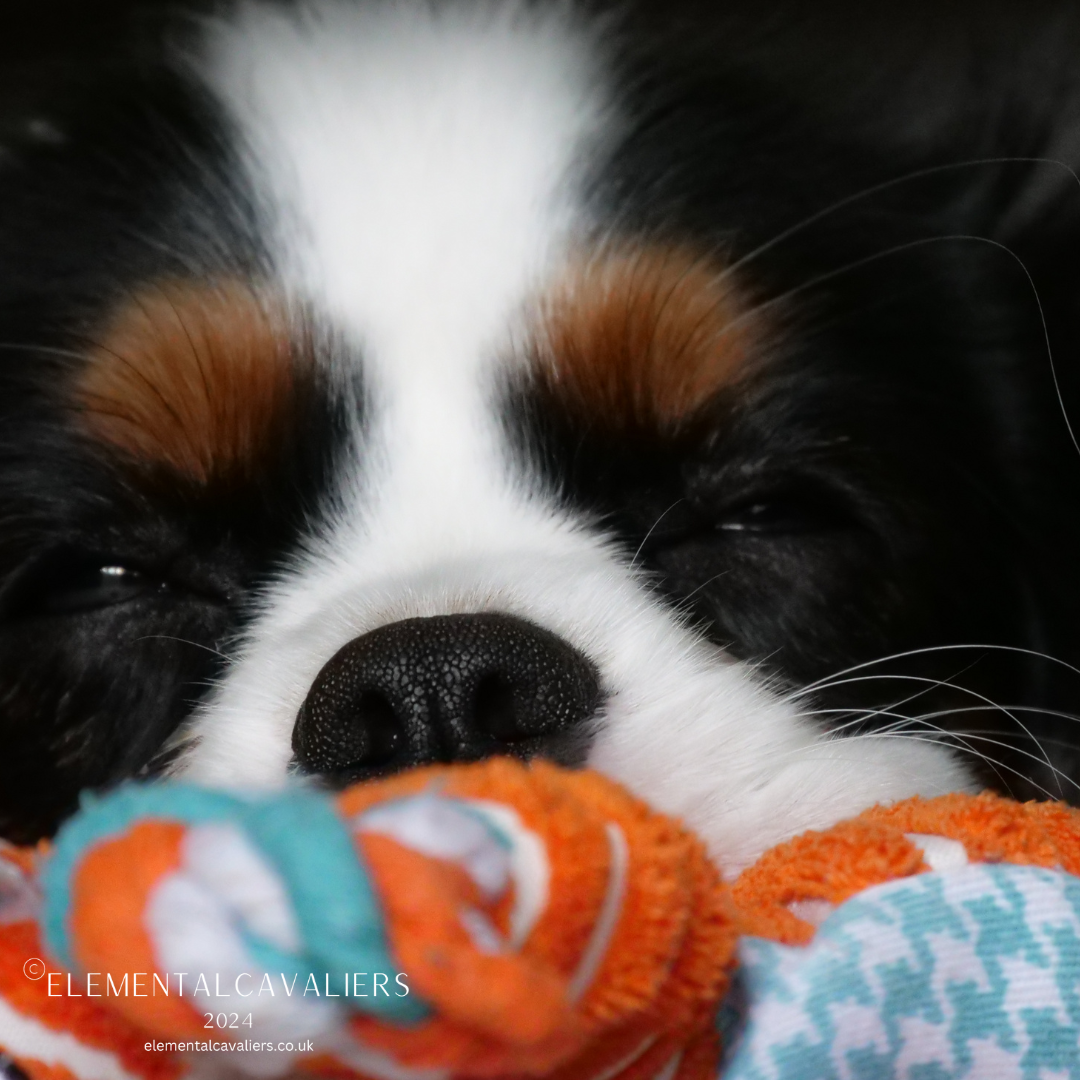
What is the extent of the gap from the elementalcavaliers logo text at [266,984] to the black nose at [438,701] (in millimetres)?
417

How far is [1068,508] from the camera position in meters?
1.27

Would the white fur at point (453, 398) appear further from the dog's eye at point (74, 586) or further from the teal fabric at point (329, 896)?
the teal fabric at point (329, 896)

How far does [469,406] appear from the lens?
113cm

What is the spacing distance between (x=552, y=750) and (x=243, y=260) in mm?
537

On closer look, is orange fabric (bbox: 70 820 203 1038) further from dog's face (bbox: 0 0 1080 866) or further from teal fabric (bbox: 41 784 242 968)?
dog's face (bbox: 0 0 1080 866)

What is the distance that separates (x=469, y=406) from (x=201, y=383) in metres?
0.22

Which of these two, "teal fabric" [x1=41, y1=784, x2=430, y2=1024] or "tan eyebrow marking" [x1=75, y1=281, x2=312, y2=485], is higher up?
"teal fabric" [x1=41, y1=784, x2=430, y2=1024]

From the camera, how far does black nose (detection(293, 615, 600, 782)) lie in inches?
32.7

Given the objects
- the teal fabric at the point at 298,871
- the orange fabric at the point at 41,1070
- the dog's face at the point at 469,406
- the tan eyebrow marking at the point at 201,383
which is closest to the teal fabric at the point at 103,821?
the teal fabric at the point at 298,871

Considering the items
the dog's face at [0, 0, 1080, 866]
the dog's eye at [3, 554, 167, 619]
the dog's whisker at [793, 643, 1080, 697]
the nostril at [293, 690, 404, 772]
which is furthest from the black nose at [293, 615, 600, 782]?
the dog's eye at [3, 554, 167, 619]

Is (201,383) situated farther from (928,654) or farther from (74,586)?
(928,654)

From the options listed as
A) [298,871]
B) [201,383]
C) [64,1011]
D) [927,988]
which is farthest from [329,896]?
[201,383]

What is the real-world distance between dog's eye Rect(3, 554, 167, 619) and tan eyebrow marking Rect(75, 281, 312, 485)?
0.12 meters

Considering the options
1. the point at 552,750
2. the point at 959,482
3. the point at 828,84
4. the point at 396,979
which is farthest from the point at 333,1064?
the point at 828,84
